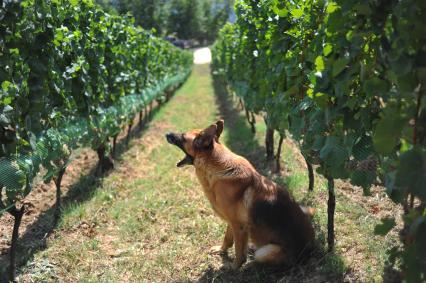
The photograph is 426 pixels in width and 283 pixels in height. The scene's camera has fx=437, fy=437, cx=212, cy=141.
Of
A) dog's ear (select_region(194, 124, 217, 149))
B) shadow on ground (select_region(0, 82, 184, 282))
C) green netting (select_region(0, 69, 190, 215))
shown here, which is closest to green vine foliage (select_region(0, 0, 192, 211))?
green netting (select_region(0, 69, 190, 215))

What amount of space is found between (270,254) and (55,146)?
9.90 ft

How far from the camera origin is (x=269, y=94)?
278 inches

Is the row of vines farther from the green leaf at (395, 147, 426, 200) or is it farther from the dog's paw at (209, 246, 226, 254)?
the green leaf at (395, 147, 426, 200)

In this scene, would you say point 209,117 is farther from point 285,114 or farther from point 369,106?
point 369,106

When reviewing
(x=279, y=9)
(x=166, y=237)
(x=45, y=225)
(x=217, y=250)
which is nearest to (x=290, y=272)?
(x=217, y=250)

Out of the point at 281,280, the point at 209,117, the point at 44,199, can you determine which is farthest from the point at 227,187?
the point at 209,117

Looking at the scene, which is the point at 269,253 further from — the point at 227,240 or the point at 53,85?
the point at 53,85

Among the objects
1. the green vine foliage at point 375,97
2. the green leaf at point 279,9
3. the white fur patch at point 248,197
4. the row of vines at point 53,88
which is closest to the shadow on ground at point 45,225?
the row of vines at point 53,88

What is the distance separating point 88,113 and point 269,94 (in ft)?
9.86

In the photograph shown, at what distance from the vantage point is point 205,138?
454 cm

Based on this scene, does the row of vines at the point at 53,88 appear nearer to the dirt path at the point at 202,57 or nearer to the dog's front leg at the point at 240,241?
the dog's front leg at the point at 240,241

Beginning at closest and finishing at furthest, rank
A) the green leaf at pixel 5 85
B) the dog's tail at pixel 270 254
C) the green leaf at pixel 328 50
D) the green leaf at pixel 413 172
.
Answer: the green leaf at pixel 413 172
the green leaf at pixel 328 50
the green leaf at pixel 5 85
the dog's tail at pixel 270 254

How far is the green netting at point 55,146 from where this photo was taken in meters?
4.34

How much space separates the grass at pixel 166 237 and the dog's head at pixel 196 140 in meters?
1.25
